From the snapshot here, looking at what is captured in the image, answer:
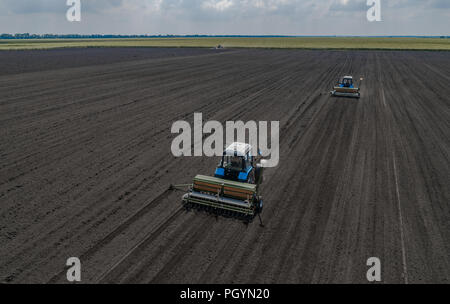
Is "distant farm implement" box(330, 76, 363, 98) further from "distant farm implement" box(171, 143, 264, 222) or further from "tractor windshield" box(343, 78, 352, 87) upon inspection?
"distant farm implement" box(171, 143, 264, 222)

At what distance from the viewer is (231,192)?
33.7 feet

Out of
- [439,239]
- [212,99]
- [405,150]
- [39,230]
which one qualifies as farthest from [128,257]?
[212,99]

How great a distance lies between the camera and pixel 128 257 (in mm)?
8328

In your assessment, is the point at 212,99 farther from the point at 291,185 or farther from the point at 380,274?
the point at 380,274

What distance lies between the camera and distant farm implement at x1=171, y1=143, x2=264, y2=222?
33.1 ft

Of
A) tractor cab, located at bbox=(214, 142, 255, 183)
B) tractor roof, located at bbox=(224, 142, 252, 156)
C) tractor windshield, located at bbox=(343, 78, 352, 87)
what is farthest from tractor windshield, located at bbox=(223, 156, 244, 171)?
tractor windshield, located at bbox=(343, 78, 352, 87)

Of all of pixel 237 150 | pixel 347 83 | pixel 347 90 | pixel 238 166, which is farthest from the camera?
pixel 347 83

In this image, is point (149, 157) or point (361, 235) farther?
point (149, 157)

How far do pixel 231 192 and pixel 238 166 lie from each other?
4.44ft

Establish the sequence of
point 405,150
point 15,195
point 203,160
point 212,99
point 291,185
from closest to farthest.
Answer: point 15,195, point 291,185, point 203,160, point 405,150, point 212,99

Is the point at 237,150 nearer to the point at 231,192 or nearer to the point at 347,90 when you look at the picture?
the point at 231,192

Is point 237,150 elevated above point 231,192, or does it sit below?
above

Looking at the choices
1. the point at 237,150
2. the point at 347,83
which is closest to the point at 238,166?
the point at 237,150
